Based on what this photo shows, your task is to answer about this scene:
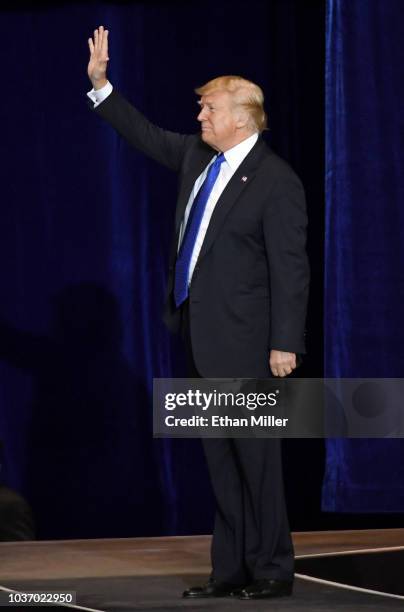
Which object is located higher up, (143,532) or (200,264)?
(200,264)

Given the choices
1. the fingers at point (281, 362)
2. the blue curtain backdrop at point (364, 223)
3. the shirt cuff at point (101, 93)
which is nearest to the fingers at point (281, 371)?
the fingers at point (281, 362)

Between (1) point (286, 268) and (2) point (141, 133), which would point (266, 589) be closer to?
(1) point (286, 268)

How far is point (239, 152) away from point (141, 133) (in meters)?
0.27

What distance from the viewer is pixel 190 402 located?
3.02 metres

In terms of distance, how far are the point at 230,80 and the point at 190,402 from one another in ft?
2.61

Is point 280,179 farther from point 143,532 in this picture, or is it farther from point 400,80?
point 143,532

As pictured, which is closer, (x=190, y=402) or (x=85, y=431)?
(x=190, y=402)

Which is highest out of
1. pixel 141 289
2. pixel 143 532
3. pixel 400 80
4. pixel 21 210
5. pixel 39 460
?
pixel 400 80

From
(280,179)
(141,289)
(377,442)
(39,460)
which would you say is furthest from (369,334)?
(280,179)

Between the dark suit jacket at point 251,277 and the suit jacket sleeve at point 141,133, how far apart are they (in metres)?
0.24

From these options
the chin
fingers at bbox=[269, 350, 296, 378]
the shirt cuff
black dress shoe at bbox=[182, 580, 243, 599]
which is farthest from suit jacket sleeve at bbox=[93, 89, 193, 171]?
black dress shoe at bbox=[182, 580, 243, 599]

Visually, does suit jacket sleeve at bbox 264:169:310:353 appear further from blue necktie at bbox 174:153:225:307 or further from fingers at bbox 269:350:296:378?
blue necktie at bbox 174:153:225:307

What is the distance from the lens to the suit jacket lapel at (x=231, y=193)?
2846 mm

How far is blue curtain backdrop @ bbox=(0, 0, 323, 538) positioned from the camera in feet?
14.4
